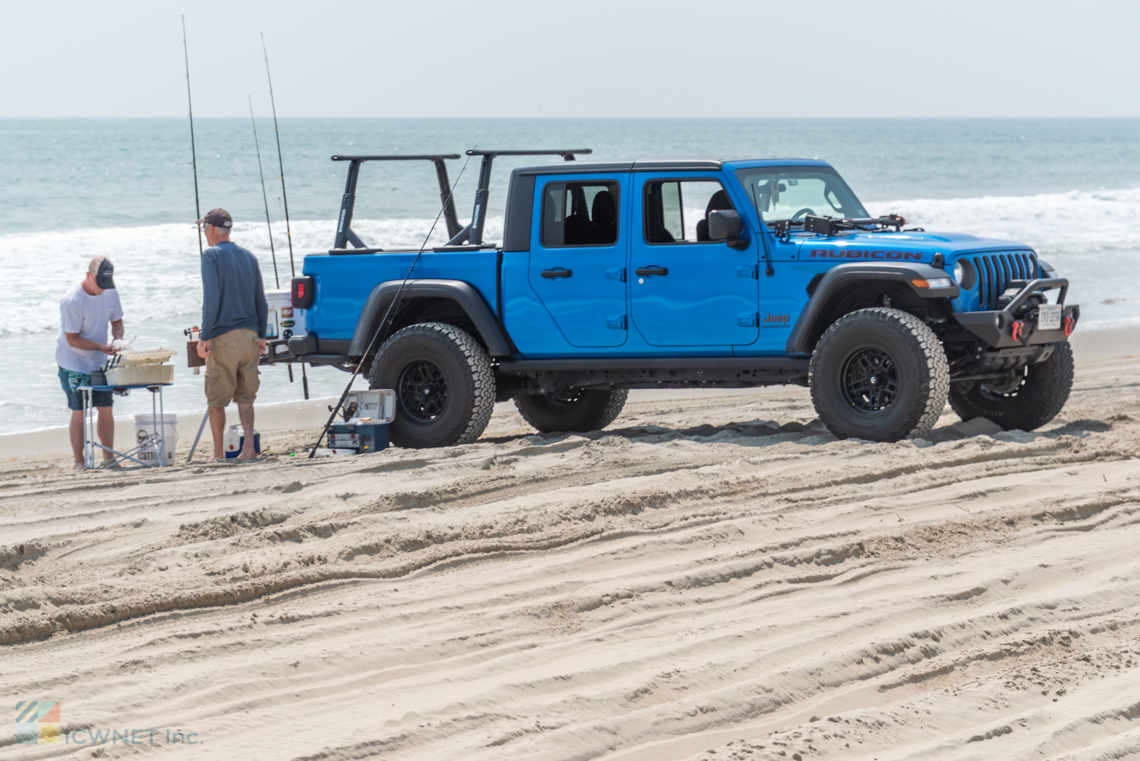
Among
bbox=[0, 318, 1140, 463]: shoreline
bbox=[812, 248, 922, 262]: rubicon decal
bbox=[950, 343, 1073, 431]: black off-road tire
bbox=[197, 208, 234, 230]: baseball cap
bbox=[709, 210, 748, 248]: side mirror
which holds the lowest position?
bbox=[0, 318, 1140, 463]: shoreline

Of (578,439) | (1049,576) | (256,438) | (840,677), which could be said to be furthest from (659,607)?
(256,438)

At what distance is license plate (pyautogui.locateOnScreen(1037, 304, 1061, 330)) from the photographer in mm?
7258

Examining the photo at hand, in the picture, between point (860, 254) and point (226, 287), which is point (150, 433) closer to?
point (226, 287)

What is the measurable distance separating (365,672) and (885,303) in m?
4.54

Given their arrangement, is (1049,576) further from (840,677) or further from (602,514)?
(602,514)

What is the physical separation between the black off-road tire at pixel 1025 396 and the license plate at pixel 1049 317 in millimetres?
451

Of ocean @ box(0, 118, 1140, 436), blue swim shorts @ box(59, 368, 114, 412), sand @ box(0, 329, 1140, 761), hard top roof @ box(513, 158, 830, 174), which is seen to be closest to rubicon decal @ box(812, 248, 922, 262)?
hard top roof @ box(513, 158, 830, 174)

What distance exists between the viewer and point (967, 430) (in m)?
7.79

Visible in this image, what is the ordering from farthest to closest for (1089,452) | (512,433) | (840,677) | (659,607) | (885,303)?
(512,433)
(885,303)
(1089,452)
(659,607)
(840,677)

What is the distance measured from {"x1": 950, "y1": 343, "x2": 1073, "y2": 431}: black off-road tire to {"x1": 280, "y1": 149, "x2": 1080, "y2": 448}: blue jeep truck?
12mm

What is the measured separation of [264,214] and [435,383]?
28672 mm

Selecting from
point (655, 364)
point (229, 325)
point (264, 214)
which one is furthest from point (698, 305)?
point (264, 214)

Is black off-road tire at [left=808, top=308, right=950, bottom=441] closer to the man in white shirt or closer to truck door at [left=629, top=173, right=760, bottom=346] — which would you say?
truck door at [left=629, top=173, right=760, bottom=346]

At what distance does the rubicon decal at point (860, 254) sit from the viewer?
7.22 meters
